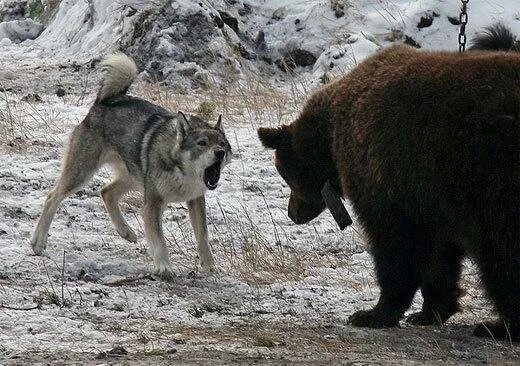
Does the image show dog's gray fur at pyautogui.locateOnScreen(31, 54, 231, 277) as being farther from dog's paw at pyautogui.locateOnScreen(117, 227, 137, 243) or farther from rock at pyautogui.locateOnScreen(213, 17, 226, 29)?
rock at pyautogui.locateOnScreen(213, 17, 226, 29)

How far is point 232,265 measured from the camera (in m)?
7.75

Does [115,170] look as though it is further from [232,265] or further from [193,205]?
[232,265]

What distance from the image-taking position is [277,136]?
7.12 m

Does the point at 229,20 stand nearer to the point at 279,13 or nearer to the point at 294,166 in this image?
the point at 279,13

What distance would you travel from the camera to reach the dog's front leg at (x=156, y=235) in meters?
7.38

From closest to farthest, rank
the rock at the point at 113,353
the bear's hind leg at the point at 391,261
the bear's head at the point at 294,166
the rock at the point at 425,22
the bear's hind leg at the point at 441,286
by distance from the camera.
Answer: the rock at the point at 113,353
the bear's hind leg at the point at 391,261
the bear's hind leg at the point at 441,286
the bear's head at the point at 294,166
the rock at the point at 425,22

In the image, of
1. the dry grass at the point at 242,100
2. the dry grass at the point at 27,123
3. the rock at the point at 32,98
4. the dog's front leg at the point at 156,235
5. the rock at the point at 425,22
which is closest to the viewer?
the dog's front leg at the point at 156,235

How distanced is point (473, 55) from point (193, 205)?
2.84 metres

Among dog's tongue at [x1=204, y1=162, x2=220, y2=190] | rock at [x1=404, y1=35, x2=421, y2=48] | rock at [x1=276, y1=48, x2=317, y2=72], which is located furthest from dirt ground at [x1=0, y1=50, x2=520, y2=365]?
rock at [x1=404, y1=35, x2=421, y2=48]

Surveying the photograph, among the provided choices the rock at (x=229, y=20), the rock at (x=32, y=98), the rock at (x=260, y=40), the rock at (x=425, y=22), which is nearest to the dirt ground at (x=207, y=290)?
the rock at (x=32, y=98)

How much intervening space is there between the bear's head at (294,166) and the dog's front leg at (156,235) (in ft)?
3.37

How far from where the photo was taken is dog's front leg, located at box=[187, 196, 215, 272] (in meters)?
7.78

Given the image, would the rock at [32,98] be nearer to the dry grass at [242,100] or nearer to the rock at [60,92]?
the rock at [60,92]

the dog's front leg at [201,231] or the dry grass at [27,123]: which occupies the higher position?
the dry grass at [27,123]
